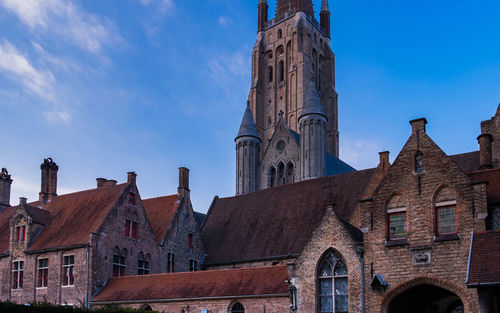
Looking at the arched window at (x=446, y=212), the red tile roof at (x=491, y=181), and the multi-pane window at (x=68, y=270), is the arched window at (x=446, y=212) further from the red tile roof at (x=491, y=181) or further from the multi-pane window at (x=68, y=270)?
the multi-pane window at (x=68, y=270)

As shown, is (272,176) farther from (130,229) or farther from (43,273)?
(43,273)

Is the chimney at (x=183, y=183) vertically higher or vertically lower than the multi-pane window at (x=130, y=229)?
higher

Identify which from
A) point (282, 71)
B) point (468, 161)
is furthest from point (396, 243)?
point (282, 71)

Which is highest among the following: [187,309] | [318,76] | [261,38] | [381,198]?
[261,38]

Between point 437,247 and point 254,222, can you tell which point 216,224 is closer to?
point 254,222

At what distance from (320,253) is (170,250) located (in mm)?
15479

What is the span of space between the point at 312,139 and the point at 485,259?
4535 cm

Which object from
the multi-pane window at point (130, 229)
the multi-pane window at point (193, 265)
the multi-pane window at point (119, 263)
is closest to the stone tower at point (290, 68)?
the multi-pane window at point (193, 265)

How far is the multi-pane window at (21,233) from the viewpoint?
40.0 meters

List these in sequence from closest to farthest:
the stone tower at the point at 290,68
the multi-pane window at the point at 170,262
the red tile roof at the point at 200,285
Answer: the red tile roof at the point at 200,285 → the multi-pane window at the point at 170,262 → the stone tower at the point at 290,68

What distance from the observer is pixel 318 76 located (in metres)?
92.6

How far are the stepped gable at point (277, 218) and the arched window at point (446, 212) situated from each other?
466 inches

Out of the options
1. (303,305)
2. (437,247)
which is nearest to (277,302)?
(303,305)

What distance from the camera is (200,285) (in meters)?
32.6
